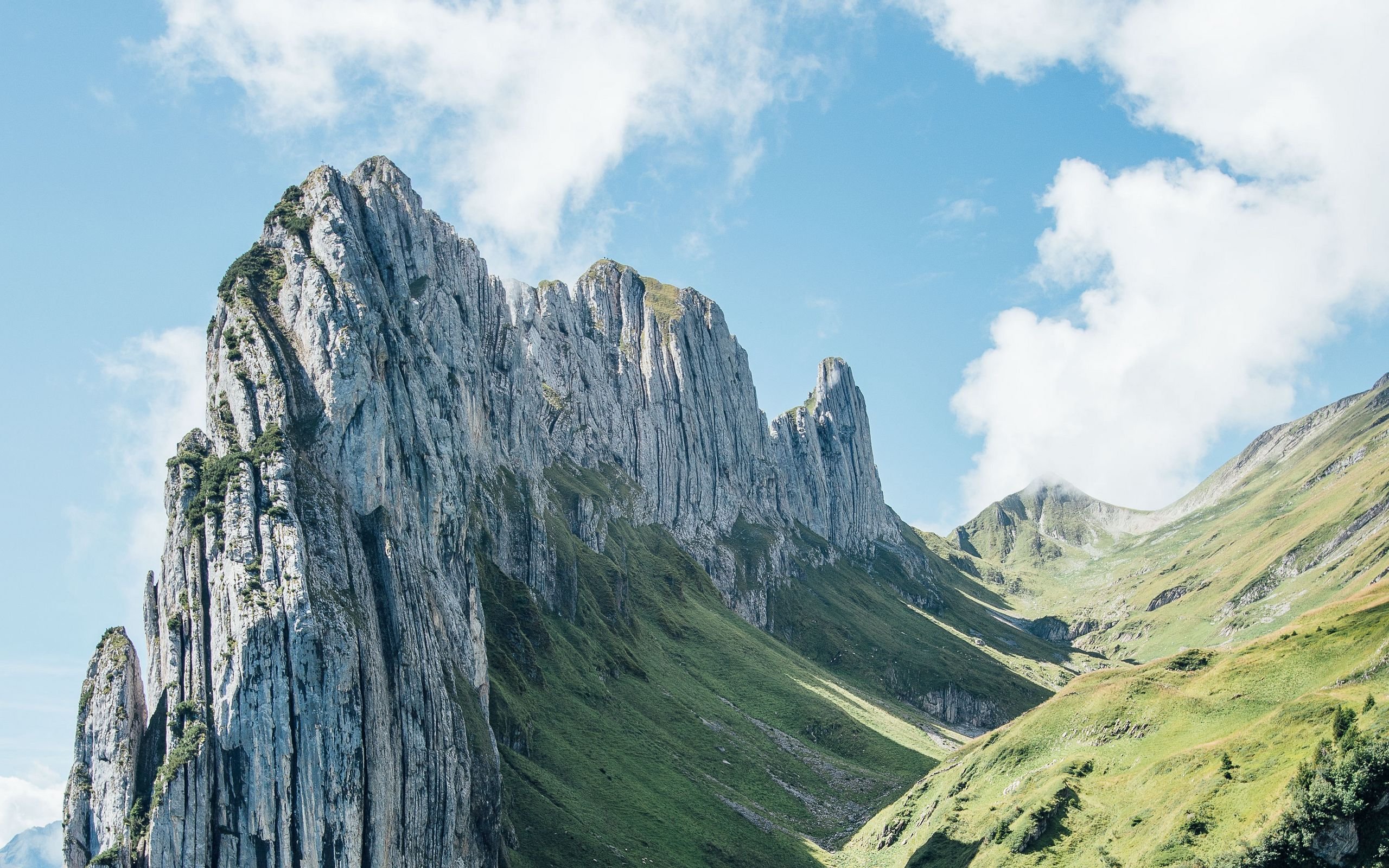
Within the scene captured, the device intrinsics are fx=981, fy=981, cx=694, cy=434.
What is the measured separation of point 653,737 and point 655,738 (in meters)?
0.29

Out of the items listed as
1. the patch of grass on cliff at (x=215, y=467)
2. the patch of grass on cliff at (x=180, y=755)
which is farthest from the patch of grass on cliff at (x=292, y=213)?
the patch of grass on cliff at (x=180, y=755)

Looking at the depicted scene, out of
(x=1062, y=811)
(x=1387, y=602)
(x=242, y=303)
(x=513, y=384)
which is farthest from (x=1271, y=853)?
(x=513, y=384)

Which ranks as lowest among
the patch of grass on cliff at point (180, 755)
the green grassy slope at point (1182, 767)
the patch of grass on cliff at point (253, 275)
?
the green grassy slope at point (1182, 767)

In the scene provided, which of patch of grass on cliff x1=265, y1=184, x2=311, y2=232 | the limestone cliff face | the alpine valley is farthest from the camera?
patch of grass on cliff x1=265, y1=184, x2=311, y2=232

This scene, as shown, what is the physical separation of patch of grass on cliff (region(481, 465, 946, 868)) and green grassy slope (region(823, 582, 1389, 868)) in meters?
24.5

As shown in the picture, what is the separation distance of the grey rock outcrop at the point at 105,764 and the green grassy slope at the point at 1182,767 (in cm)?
6209

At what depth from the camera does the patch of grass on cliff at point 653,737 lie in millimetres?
106562

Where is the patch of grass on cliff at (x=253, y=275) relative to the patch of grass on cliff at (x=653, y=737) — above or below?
above

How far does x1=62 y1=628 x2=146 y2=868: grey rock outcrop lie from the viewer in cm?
6662

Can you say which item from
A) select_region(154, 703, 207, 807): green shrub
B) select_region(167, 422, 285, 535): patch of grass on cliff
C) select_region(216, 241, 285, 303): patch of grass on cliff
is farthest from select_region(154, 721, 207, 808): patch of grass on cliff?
select_region(216, 241, 285, 303): patch of grass on cliff

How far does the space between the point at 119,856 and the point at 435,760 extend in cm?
2284

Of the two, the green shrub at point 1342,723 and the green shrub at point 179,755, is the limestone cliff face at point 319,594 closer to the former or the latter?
the green shrub at point 179,755

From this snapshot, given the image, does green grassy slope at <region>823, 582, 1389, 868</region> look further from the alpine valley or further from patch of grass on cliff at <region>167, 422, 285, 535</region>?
patch of grass on cliff at <region>167, 422, 285, 535</region>

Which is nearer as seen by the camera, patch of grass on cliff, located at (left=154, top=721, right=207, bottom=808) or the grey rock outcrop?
patch of grass on cliff, located at (left=154, top=721, right=207, bottom=808)
